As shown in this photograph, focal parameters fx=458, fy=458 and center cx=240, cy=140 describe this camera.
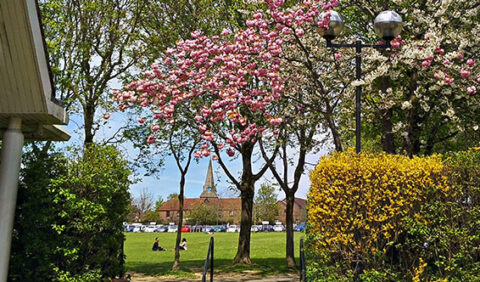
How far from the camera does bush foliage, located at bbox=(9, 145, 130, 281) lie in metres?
8.34

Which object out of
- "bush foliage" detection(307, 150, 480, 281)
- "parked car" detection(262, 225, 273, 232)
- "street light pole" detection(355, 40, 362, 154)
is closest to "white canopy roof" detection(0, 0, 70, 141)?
"bush foliage" detection(307, 150, 480, 281)

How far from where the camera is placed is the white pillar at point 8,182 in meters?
7.34

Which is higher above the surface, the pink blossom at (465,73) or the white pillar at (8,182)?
the pink blossom at (465,73)

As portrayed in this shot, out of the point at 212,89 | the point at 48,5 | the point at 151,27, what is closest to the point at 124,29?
the point at 151,27

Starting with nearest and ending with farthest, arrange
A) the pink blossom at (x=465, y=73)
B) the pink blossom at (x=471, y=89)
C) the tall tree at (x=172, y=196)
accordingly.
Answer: the pink blossom at (x=465, y=73) → the pink blossom at (x=471, y=89) → the tall tree at (x=172, y=196)

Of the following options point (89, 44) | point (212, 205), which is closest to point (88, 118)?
point (89, 44)

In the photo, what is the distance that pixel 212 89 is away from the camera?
1283 centimetres

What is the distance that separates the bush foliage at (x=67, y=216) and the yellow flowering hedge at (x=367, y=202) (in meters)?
4.22

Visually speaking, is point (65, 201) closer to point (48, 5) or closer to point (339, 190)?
point (339, 190)

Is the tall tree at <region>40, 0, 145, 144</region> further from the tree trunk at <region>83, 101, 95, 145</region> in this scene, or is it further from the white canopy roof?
the white canopy roof

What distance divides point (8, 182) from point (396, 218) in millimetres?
6320

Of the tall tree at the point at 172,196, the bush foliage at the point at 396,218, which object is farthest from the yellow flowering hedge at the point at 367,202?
the tall tree at the point at 172,196

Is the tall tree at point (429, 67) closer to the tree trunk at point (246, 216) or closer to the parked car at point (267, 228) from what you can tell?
the tree trunk at point (246, 216)

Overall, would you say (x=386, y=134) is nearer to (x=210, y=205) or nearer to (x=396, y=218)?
(x=396, y=218)
